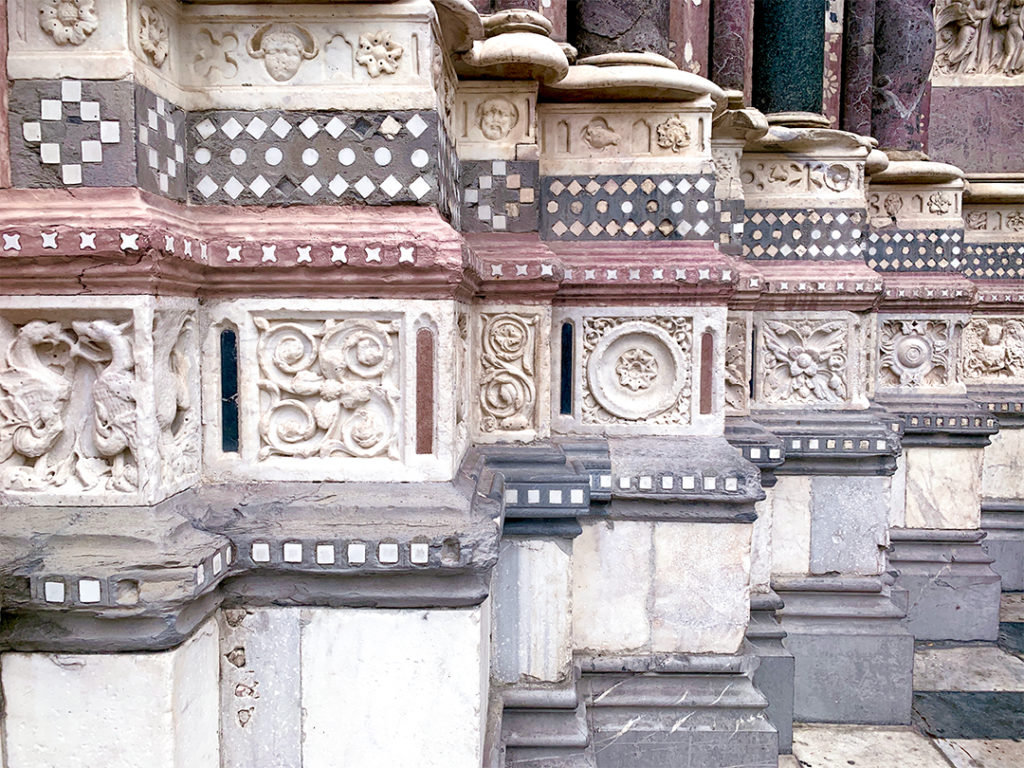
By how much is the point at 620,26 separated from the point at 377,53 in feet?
5.27

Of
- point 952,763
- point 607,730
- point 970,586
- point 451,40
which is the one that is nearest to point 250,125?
point 451,40

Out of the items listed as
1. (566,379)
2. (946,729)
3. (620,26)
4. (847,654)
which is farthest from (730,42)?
(946,729)

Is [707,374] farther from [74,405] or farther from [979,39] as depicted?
[979,39]

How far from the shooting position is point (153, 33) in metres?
2.14

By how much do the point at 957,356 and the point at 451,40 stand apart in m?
4.30

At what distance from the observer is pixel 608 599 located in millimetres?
3223

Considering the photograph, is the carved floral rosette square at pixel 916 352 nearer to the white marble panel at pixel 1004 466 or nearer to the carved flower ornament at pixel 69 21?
the white marble panel at pixel 1004 466

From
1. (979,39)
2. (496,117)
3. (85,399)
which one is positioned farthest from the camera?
(979,39)

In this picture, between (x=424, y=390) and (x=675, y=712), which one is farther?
(x=675, y=712)

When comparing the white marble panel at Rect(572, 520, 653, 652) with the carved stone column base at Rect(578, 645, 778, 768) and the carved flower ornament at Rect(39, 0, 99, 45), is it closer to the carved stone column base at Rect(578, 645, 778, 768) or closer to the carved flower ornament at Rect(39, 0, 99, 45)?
the carved stone column base at Rect(578, 645, 778, 768)

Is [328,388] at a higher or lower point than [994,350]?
higher

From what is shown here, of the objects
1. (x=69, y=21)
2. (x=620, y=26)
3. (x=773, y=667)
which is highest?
(x=620, y=26)

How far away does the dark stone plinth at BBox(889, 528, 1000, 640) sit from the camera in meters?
5.51

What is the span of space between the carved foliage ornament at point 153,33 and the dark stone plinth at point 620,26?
1899 millimetres
